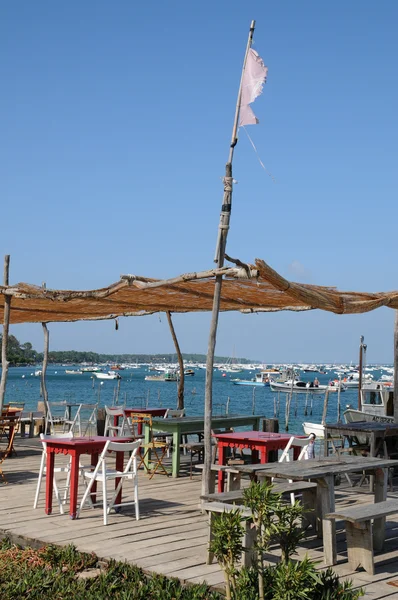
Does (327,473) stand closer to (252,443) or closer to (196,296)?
(252,443)

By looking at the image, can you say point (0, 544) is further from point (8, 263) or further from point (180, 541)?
point (8, 263)

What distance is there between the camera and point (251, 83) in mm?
6816

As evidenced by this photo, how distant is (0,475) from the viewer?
29.0ft

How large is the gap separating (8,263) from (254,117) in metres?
4.90

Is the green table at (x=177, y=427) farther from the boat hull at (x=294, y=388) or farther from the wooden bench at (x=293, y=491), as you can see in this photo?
the boat hull at (x=294, y=388)

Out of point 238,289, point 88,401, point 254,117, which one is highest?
point 254,117

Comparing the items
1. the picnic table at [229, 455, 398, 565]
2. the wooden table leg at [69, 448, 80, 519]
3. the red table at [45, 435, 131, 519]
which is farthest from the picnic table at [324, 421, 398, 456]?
the wooden table leg at [69, 448, 80, 519]

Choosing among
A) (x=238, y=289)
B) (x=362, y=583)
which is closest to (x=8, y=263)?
(x=238, y=289)

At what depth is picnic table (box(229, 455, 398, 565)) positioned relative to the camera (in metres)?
5.17

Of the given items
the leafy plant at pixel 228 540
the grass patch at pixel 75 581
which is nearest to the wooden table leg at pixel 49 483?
the grass patch at pixel 75 581

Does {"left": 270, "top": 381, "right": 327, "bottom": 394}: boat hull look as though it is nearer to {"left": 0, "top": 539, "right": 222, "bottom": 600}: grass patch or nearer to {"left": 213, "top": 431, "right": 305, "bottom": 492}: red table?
{"left": 213, "top": 431, "right": 305, "bottom": 492}: red table

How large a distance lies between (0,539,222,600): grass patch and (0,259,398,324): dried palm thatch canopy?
8.33 ft

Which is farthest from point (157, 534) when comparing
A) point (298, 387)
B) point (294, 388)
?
point (298, 387)

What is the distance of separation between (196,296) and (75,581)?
451 cm
